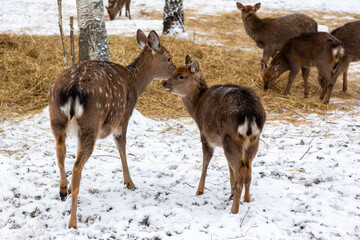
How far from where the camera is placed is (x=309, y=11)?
18.2 meters

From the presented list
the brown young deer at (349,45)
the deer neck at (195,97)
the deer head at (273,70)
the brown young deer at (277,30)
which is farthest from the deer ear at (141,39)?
the brown young deer at (277,30)

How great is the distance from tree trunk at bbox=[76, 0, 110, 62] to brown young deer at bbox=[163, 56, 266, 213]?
2.59m

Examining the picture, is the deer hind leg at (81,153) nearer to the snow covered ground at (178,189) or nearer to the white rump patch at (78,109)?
the white rump patch at (78,109)

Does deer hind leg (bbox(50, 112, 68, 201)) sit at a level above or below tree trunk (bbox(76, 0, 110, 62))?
below

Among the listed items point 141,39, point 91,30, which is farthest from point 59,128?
point 91,30

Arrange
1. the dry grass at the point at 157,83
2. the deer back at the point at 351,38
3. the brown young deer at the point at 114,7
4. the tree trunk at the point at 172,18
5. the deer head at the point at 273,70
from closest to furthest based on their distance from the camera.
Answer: the dry grass at the point at 157,83 < the deer back at the point at 351,38 < the deer head at the point at 273,70 < the tree trunk at the point at 172,18 < the brown young deer at the point at 114,7

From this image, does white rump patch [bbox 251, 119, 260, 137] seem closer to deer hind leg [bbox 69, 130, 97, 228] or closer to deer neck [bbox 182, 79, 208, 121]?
deer neck [bbox 182, 79, 208, 121]

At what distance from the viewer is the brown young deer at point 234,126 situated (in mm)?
3318

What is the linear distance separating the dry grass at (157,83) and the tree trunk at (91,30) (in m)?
1.29

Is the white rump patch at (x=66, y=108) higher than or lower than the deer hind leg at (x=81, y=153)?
higher

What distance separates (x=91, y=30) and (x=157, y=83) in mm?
2122

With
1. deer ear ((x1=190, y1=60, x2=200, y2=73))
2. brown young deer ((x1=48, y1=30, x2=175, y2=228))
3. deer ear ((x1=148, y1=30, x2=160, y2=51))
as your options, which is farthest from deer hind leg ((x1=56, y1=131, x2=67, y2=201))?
deer ear ((x1=148, y1=30, x2=160, y2=51))

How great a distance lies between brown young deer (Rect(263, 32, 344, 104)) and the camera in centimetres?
719

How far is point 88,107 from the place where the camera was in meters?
3.21
